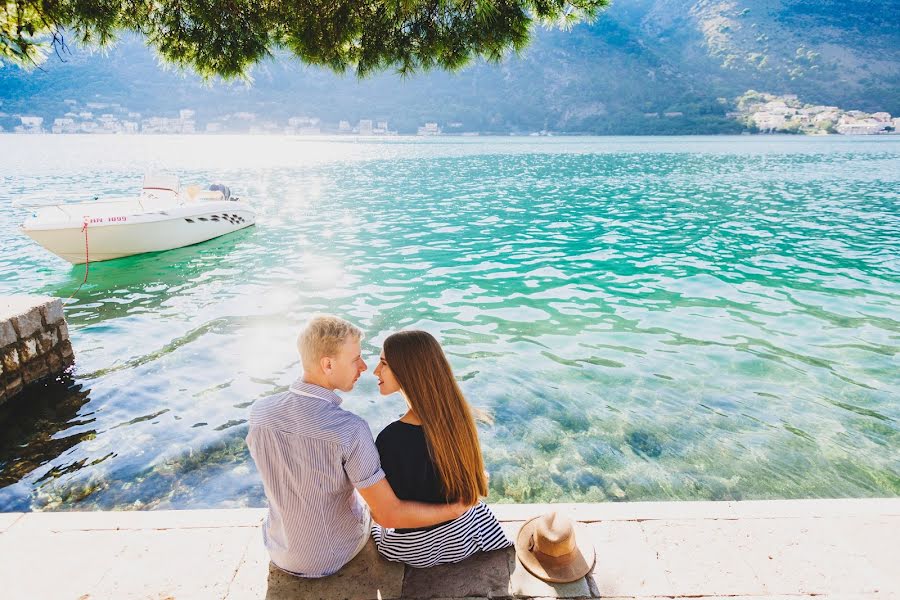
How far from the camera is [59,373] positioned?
24.7ft

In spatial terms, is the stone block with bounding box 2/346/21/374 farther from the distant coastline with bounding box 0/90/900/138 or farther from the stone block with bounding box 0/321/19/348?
the distant coastline with bounding box 0/90/900/138

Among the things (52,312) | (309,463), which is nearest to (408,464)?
(309,463)

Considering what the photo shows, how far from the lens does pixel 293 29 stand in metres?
4.18

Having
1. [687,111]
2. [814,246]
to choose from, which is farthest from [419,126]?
[814,246]

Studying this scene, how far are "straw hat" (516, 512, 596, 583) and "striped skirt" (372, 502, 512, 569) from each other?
8.8 inches

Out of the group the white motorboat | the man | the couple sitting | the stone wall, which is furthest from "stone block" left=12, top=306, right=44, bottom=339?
the white motorboat

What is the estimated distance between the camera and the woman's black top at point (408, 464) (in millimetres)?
2898

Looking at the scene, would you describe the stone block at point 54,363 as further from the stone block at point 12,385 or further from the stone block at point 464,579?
the stone block at point 464,579

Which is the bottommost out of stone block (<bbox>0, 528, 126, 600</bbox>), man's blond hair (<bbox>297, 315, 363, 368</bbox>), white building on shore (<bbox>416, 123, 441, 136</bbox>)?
stone block (<bbox>0, 528, 126, 600</bbox>)

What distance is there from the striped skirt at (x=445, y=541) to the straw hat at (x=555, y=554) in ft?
0.73

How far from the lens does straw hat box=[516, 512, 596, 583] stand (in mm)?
3027

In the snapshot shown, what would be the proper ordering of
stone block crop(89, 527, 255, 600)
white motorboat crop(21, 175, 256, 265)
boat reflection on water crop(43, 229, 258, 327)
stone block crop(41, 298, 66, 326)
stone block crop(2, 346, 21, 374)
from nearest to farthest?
stone block crop(89, 527, 255, 600)
stone block crop(2, 346, 21, 374)
stone block crop(41, 298, 66, 326)
boat reflection on water crop(43, 229, 258, 327)
white motorboat crop(21, 175, 256, 265)

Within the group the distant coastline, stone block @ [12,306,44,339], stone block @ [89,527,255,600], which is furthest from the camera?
the distant coastline

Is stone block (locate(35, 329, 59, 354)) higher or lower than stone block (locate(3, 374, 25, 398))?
higher
